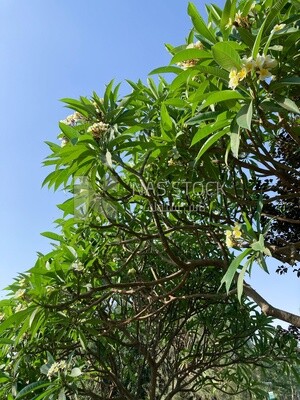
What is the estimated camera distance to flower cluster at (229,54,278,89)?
1.22m

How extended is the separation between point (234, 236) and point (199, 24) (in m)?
0.75

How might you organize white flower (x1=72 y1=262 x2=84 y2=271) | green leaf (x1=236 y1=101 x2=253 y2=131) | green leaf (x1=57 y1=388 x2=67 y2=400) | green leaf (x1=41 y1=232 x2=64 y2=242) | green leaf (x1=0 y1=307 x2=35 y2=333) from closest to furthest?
green leaf (x1=236 y1=101 x2=253 y2=131) < green leaf (x1=57 y1=388 x2=67 y2=400) < green leaf (x1=0 y1=307 x2=35 y2=333) < white flower (x1=72 y1=262 x2=84 y2=271) < green leaf (x1=41 y1=232 x2=64 y2=242)

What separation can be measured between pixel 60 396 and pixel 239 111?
148 centimetres

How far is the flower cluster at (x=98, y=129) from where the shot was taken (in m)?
1.73

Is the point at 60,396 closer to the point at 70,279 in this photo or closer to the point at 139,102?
the point at 70,279

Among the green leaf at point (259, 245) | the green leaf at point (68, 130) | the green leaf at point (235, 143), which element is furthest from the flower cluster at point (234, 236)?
the green leaf at point (68, 130)

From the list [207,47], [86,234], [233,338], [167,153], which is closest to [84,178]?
[167,153]

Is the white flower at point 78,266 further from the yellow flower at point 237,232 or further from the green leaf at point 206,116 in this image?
the green leaf at point 206,116

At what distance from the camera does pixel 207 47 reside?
1.52 metres

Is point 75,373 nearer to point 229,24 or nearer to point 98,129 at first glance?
point 98,129

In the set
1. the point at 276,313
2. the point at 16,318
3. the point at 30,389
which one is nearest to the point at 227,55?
the point at 276,313

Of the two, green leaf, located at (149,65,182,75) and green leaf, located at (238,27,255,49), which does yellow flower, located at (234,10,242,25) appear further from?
green leaf, located at (149,65,182,75)

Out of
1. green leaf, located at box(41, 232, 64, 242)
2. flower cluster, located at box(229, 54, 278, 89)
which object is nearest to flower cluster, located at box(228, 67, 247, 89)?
flower cluster, located at box(229, 54, 278, 89)

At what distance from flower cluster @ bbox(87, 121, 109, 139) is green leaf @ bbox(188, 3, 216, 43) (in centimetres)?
52
